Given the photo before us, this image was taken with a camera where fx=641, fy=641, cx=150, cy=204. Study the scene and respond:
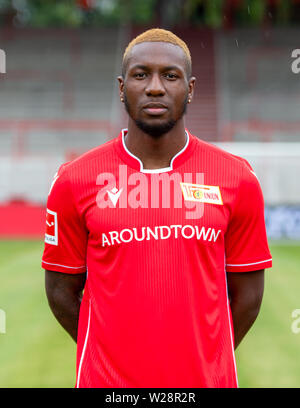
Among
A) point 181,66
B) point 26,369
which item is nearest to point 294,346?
point 26,369

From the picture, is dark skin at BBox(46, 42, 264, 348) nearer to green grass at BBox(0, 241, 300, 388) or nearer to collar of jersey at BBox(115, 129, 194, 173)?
collar of jersey at BBox(115, 129, 194, 173)

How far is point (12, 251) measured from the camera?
12.9 metres

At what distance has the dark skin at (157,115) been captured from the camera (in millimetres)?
2377

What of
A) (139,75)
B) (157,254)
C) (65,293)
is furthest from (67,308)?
(139,75)

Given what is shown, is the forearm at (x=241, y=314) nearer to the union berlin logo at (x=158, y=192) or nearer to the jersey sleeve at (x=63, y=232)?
the union berlin logo at (x=158, y=192)

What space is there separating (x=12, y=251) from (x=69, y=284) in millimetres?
10445

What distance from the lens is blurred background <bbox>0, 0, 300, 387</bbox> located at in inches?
257

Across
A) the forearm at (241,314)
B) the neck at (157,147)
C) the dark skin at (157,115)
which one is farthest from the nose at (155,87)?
the forearm at (241,314)

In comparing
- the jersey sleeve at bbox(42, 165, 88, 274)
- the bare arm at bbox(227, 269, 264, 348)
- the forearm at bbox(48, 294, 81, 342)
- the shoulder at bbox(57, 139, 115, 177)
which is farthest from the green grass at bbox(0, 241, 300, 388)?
the shoulder at bbox(57, 139, 115, 177)

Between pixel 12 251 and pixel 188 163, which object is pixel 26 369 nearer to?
pixel 188 163

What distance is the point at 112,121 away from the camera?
22.1 m

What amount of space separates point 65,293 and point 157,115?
0.91 meters

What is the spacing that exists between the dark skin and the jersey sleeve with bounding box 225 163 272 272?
0.07m

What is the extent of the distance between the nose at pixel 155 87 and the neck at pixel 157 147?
0.60ft
